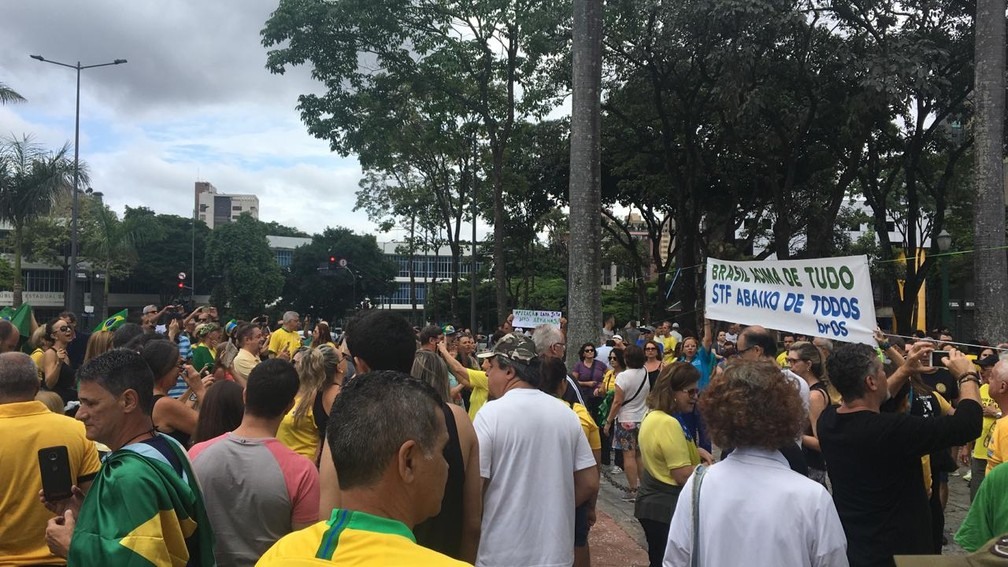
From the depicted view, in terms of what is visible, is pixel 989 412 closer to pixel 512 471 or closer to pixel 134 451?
pixel 512 471

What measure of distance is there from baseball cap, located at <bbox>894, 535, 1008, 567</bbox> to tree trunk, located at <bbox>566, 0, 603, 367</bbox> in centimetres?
818

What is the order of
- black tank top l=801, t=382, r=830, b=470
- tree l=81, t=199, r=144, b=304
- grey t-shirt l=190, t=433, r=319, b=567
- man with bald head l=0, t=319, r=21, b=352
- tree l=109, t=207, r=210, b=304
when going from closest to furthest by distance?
grey t-shirt l=190, t=433, r=319, b=567 → black tank top l=801, t=382, r=830, b=470 → man with bald head l=0, t=319, r=21, b=352 → tree l=81, t=199, r=144, b=304 → tree l=109, t=207, r=210, b=304

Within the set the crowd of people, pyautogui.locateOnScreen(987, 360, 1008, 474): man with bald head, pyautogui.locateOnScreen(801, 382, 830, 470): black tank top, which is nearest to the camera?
the crowd of people

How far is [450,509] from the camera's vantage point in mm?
3012

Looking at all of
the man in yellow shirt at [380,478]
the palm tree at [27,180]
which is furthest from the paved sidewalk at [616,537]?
the palm tree at [27,180]

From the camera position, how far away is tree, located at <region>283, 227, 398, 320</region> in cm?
6378

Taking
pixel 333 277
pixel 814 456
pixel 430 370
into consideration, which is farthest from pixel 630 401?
pixel 333 277

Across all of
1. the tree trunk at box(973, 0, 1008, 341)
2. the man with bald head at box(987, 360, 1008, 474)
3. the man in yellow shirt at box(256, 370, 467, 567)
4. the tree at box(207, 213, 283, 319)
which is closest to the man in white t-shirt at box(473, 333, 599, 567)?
the man in yellow shirt at box(256, 370, 467, 567)

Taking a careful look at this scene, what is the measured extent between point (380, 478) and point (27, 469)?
90.1 inches

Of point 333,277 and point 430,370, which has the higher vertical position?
point 333,277

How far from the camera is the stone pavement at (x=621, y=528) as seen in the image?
6.27 metres

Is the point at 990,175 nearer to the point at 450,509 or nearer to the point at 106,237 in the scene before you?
the point at 450,509

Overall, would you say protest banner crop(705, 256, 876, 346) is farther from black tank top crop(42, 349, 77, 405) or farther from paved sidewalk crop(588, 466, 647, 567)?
black tank top crop(42, 349, 77, 405)

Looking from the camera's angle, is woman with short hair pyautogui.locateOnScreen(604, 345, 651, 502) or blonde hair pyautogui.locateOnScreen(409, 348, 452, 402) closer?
blonde hair pyautogui.locateOnScreen(409, 348, 452, 402)
